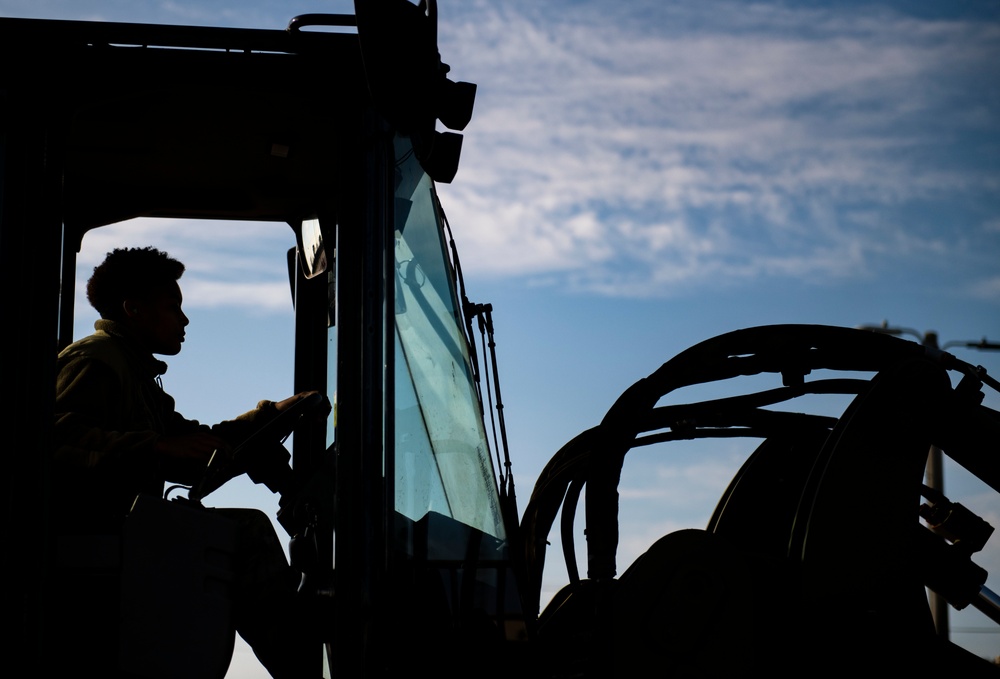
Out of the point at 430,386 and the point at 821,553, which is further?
the point at 430,386

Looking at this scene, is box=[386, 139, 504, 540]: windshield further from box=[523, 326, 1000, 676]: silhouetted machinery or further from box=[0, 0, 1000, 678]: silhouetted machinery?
box=[523, 326, 1000, 676]: silhouetted machinery

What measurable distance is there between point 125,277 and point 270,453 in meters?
0.71

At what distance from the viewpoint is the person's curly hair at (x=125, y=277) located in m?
3.90

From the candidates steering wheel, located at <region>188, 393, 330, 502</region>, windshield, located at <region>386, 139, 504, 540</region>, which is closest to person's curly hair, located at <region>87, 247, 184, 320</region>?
steering wheel, located at <region>188, 393, 330, 502</region>

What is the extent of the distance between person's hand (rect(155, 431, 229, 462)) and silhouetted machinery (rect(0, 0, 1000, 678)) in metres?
0.11

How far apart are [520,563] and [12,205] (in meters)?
1.92

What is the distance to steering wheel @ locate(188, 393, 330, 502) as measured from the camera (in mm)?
3705

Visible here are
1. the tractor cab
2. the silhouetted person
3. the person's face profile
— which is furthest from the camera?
the person's face profile

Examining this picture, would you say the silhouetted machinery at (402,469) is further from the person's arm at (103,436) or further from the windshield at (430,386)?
the person's arm at (103,436)

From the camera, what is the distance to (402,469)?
3.27 meters

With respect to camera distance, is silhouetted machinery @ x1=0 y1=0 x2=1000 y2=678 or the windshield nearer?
silhouetted machinery @ x1=0 y1=0 x2=1000 y2=678

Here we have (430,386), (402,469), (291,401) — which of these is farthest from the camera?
(291,401)

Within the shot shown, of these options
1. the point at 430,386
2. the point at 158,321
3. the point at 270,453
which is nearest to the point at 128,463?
the point at 270,453

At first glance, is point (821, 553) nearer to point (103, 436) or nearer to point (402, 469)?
point (402, 469)
